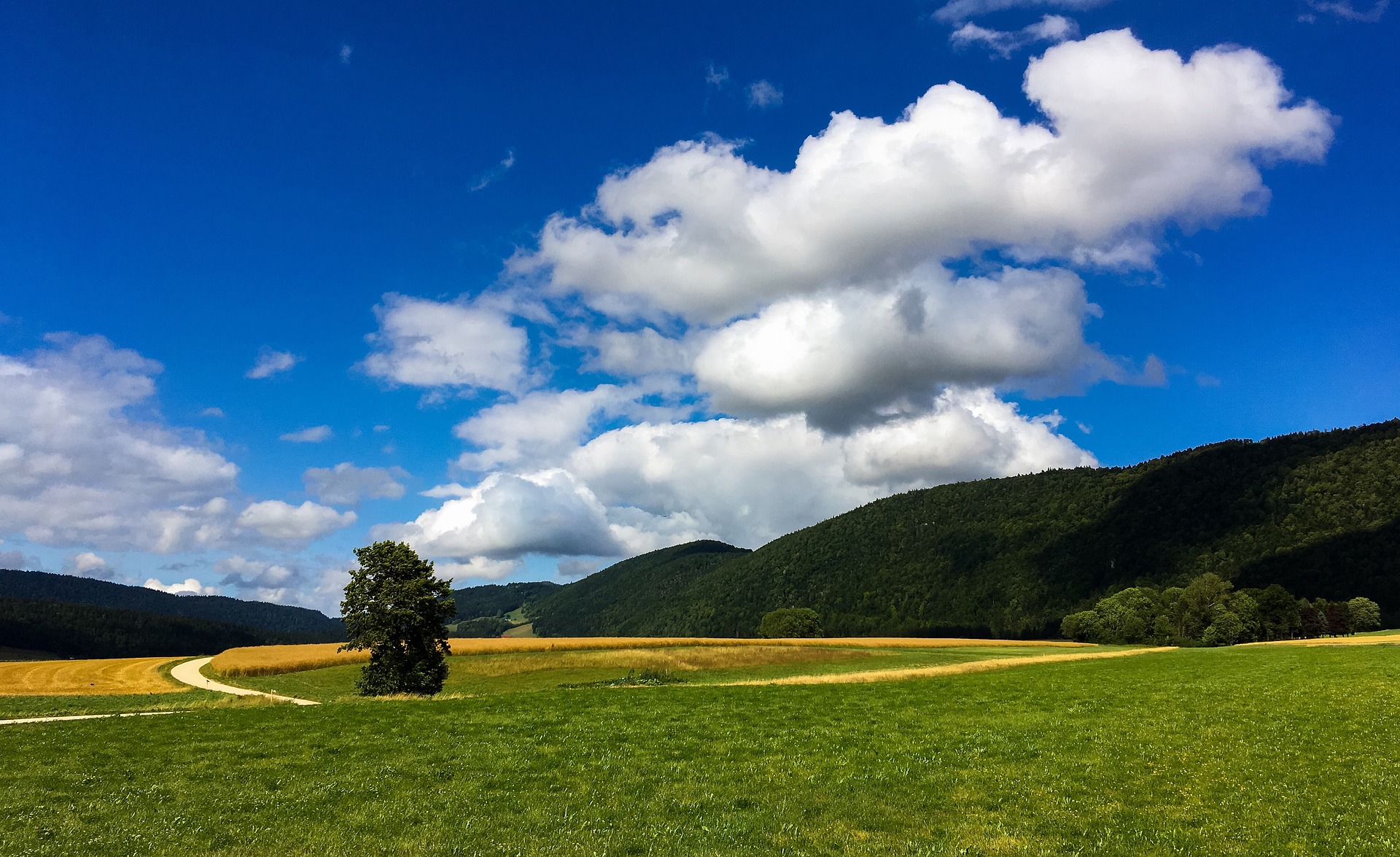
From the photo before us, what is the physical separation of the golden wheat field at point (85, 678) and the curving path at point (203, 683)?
1.31 meters

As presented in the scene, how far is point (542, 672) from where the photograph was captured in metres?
85.7

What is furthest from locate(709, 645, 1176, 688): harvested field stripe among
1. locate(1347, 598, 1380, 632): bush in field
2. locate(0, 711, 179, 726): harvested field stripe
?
locate(1347, 598, 1380, 632): bush in field

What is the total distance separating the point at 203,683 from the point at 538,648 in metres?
43.5

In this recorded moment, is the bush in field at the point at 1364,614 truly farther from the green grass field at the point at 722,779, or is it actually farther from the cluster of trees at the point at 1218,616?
the green grass field at the point at 722,779

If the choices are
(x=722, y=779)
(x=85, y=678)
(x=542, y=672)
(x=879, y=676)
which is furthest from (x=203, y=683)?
(x=722, y=779)

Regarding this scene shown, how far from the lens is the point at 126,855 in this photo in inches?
563

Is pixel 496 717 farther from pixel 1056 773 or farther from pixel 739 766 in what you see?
pixel 1056 773

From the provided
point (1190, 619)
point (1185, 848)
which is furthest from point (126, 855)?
point (1190, 619)

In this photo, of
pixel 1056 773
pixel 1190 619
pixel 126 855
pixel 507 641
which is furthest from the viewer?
pixel 1190 619

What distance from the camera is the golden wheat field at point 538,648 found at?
286 feet

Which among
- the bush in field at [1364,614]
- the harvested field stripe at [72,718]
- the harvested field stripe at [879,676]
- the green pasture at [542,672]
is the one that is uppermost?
the harvested field stripe at [72,718]

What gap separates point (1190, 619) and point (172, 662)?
182m

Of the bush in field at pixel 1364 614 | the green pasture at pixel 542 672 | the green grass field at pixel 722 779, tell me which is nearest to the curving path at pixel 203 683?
the green pasture at pixel 542 672

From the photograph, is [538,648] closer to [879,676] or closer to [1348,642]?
[879,676]
